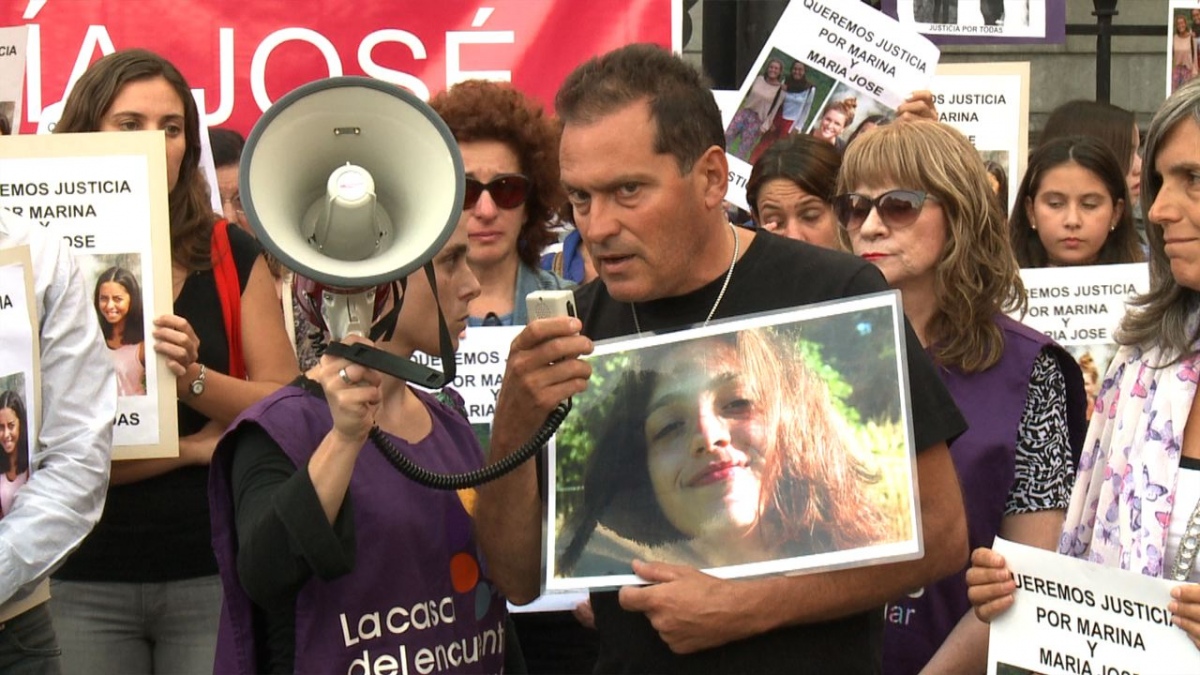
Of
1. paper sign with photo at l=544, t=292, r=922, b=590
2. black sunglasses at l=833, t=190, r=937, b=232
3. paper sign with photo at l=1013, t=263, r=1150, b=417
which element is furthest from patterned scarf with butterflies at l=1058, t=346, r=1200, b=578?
paper sign with photo at l=1013, t=263, r=1150, b=417

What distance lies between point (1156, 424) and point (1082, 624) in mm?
407

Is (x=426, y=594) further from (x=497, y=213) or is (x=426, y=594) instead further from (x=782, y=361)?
(x=497, y=213)

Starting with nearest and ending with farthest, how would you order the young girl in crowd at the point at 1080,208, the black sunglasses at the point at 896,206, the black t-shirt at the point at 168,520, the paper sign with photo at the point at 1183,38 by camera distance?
the black sunglasses at the point at 896,206 → the black t-shirt at the point at 168,520 → the young girl in crowd at the point at 1080,208 → the paper sign with photo at the point at 1183,38

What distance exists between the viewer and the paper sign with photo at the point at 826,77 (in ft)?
17.7

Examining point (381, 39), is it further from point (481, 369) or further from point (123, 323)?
point (123, 323)

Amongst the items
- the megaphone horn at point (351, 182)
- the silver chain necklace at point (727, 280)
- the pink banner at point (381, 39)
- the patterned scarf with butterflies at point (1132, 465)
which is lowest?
the patterned scarf with butterflies at point (1132, 465)

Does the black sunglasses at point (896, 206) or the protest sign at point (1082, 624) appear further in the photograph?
the black sunglasses at point (896, 206)

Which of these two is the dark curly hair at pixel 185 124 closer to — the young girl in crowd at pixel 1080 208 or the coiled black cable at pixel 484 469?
the coiled black cable at pixel 484 469

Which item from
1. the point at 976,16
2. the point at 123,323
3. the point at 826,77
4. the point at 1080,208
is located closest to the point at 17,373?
the point at 123,323

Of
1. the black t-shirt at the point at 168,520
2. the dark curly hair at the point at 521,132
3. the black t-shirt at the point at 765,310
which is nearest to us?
the black t-shirt at the point at 765,310

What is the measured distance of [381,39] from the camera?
590cm

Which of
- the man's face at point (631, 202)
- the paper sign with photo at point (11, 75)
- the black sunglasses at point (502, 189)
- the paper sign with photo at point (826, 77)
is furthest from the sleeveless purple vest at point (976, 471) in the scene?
the paper sign with photo at point (11, 75)

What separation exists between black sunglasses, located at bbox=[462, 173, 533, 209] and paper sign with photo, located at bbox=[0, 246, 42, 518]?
1328 millimetres

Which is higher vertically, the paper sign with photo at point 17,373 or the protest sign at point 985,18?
the protest sign at point 985,18
